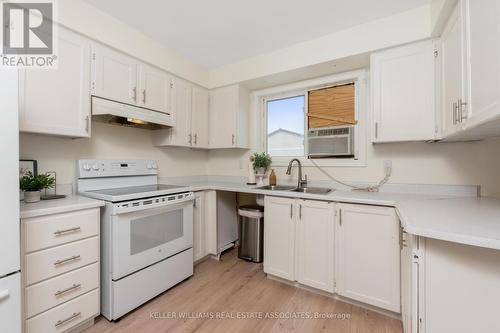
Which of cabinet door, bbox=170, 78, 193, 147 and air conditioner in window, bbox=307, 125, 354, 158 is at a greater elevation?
cabinet door, bbox=170, 78, 193, 147

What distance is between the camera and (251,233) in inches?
A: 105

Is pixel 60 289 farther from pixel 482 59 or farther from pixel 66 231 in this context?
pixel 482 59

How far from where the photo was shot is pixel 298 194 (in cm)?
206

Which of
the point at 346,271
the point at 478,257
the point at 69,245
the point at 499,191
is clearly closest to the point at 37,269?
the point at 69,245

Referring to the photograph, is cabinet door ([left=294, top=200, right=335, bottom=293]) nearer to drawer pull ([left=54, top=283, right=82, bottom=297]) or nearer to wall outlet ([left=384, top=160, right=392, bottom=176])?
wall outlet ([left=384, top=160, right=392, bottom=176])

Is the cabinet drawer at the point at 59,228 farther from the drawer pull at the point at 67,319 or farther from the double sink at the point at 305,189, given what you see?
the double sink at the point at 305,189

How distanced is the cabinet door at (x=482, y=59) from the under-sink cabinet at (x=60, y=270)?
2.37 meters

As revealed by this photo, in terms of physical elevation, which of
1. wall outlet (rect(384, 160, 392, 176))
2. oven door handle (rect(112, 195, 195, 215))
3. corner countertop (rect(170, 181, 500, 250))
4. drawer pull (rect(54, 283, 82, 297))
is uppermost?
wall outlet (rect(384, 160, 392, 176))

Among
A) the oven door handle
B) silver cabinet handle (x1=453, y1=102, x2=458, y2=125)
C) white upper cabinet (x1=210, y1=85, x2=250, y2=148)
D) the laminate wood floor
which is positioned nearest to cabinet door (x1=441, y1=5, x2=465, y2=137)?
silver cabinet handle (x1=453, y1=102, x2=458, y2=125)

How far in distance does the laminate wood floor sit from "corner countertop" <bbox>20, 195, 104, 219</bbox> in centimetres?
90

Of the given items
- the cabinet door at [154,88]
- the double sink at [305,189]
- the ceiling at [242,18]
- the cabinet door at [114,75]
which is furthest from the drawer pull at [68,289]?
the ceiling at [242,18]

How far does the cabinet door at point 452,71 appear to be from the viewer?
1.34 m

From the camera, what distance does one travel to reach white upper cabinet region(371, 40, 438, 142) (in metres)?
1.78

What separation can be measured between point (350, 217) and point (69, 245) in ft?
6.75
